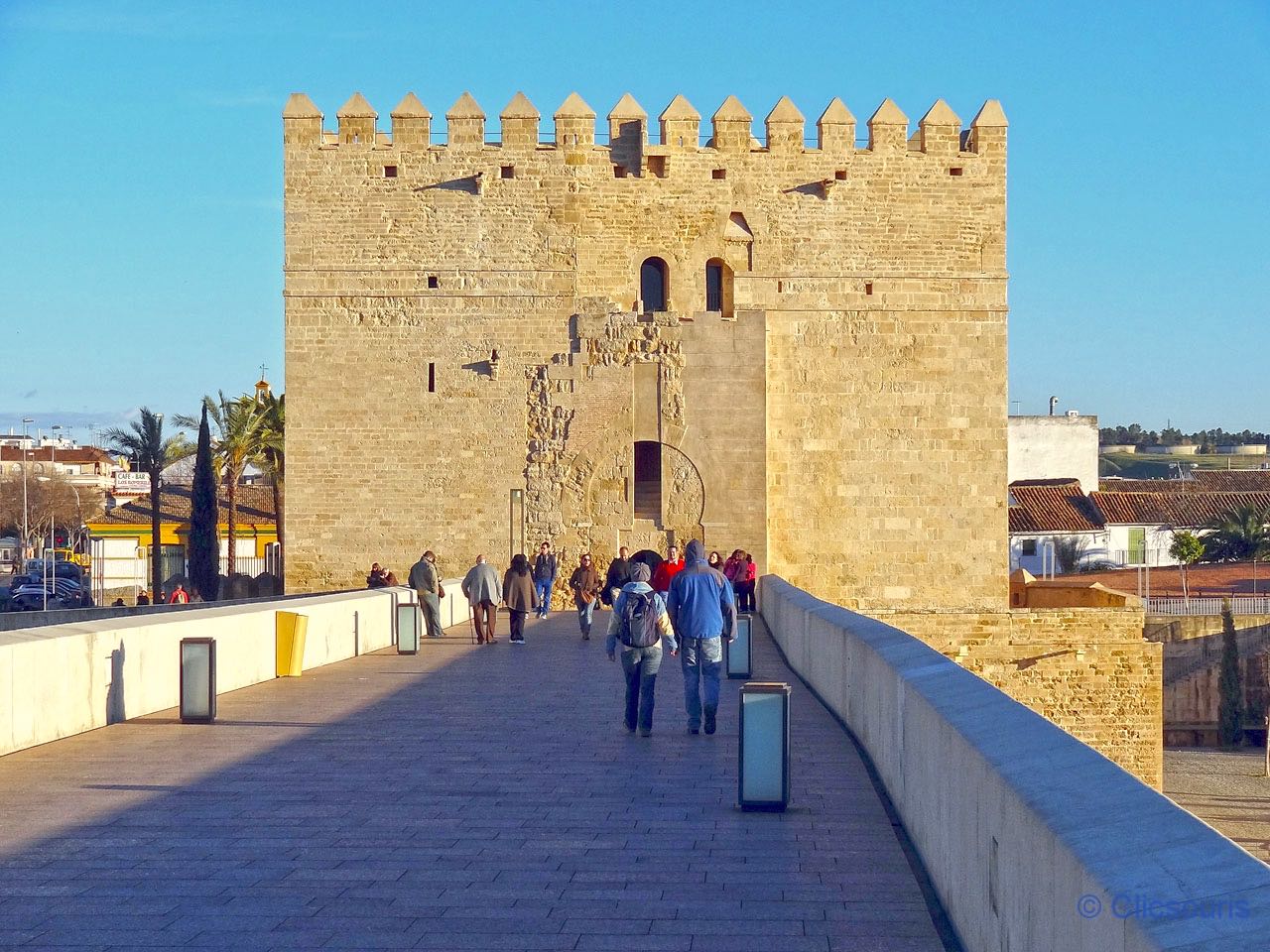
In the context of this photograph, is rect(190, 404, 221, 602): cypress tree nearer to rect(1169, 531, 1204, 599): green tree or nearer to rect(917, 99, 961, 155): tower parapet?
rect(917, 99, 961, 155): tower parapet

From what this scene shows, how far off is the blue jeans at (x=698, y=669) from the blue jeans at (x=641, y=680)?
0.56 feet

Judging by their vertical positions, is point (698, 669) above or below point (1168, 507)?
below

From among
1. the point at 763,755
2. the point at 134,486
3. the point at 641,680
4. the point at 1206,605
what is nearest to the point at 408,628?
the point at 641,680

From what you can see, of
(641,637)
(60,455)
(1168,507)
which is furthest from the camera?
(60,455)

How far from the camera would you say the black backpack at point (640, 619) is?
875 cm

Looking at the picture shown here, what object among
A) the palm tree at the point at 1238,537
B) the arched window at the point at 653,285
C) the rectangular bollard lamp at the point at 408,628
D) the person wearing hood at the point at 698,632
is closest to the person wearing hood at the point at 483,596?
the rectangular bollard lamp at the point at 408,628

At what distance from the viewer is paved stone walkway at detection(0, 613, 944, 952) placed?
4633 millimetres

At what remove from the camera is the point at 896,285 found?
25.4 meters

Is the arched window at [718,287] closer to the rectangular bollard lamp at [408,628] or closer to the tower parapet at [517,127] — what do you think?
the tower parapet at [517,127]

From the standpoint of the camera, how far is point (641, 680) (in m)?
8.92

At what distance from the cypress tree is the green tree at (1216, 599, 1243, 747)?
19.3 metres

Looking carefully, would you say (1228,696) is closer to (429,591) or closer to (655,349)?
(655,349)

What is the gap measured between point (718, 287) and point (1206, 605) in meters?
14.8

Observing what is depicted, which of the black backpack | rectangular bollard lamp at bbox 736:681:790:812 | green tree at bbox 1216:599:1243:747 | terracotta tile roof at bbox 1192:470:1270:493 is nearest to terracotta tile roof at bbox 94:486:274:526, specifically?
green tree at bbox 1216:599:1243:747
